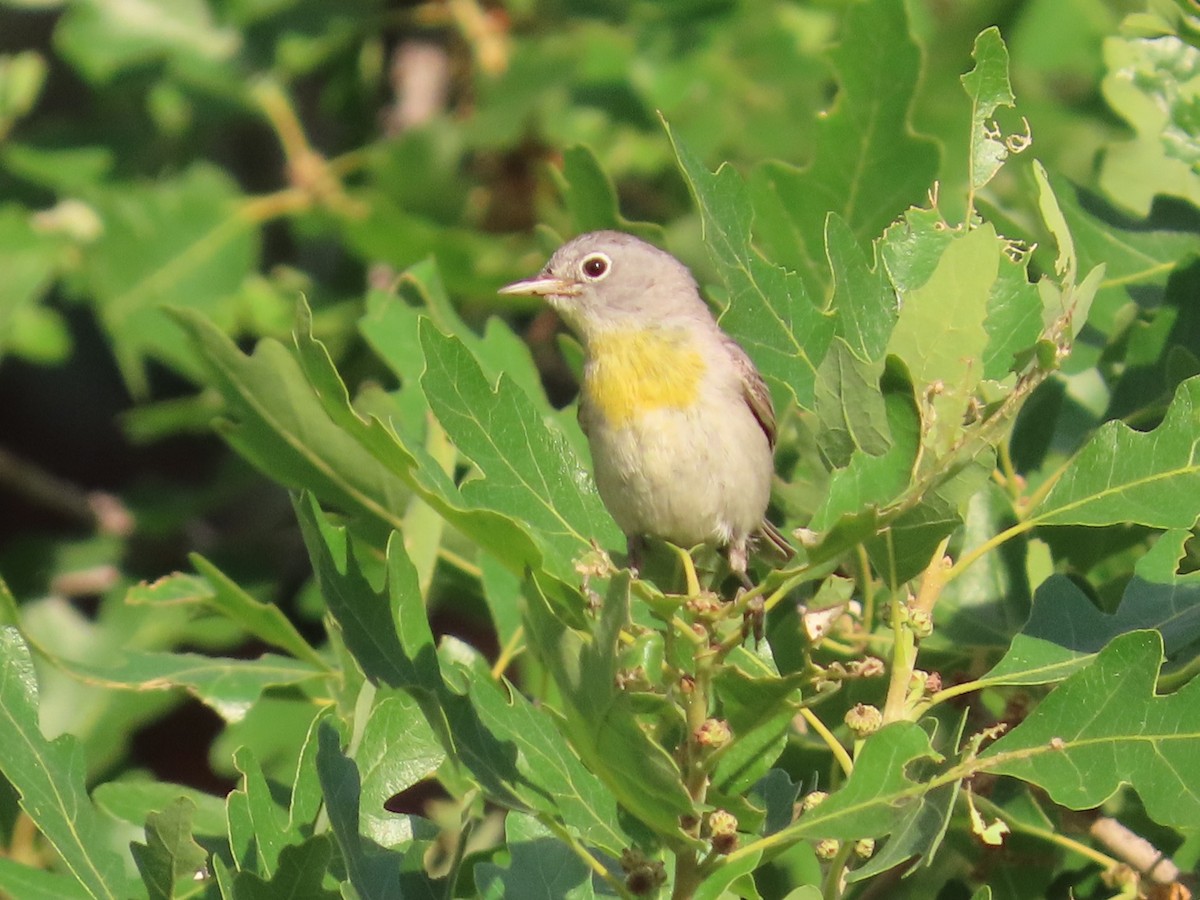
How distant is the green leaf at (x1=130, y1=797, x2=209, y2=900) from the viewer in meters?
2.31

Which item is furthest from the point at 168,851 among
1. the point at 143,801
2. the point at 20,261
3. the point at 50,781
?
the point at 20,261

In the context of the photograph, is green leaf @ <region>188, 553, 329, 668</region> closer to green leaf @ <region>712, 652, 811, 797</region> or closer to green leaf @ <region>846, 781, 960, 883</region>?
green leaf @ <region>712, 652, 811, 797</region>

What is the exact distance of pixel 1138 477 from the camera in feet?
7.71

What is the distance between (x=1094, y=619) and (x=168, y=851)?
1460 millimetres

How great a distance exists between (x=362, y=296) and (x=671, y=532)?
9.00 ft

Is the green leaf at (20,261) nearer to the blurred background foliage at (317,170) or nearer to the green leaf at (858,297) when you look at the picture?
the blurred background foliage at (317,170)

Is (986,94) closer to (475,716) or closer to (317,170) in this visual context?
(475,716)

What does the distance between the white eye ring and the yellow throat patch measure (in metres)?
0.38

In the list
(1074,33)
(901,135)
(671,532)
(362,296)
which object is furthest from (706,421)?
(1074,33)

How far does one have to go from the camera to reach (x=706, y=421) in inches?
146

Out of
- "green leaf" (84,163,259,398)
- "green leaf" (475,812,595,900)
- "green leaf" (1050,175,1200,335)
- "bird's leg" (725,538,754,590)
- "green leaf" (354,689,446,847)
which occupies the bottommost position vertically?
"green leaf" (84,163,259,398)

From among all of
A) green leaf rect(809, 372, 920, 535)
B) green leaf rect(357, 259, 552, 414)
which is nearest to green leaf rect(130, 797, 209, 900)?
green leaf rect(809, 372, 920, 535)

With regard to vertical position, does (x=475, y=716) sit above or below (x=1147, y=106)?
below

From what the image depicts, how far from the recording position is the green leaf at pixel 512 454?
2.42 m
